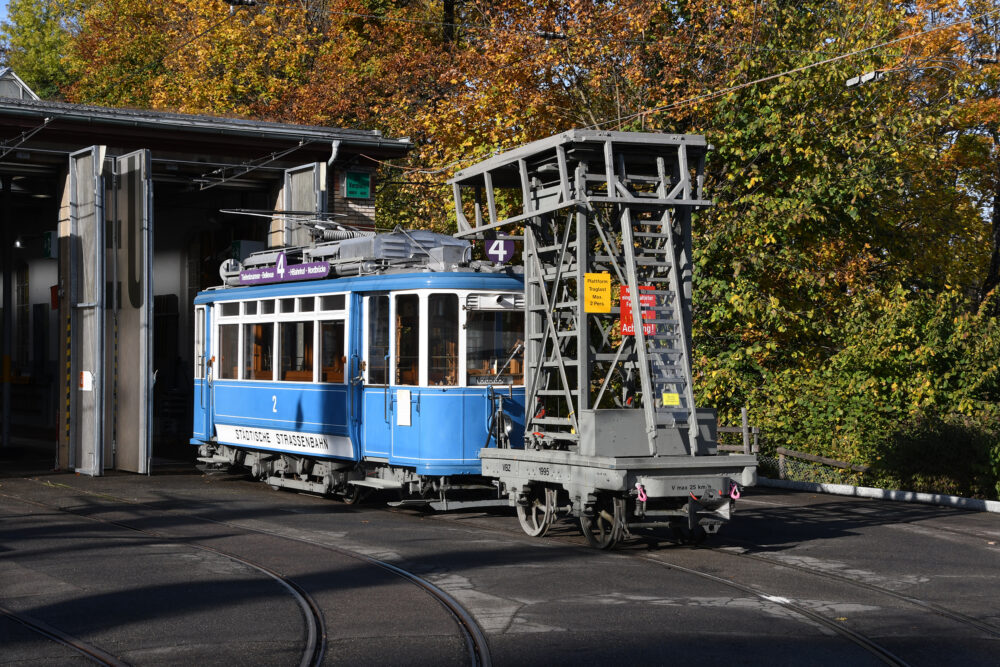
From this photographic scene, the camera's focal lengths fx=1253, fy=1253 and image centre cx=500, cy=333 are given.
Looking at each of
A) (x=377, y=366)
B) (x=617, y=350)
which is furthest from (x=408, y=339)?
(x=617, y=350)

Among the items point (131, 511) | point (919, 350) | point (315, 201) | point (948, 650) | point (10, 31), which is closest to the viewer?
point (948, 650)

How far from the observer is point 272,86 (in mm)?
37844

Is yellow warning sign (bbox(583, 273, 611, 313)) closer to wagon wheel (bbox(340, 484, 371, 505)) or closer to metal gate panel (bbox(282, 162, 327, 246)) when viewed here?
wagon wheel (bbox(340, 484, 371, 505))

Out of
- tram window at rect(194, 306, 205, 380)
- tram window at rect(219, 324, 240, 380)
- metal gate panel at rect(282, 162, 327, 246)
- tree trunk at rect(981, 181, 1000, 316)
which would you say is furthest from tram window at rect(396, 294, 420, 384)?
tree trunk at rect(981, 181, 1000, 316)

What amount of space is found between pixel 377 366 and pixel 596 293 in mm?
4151

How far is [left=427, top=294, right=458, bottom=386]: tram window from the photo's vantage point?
15.0 metres

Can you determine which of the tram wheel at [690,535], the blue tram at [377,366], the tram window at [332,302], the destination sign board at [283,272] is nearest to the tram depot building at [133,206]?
the destination sign board at [283,272]

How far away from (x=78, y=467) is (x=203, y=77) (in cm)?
2028

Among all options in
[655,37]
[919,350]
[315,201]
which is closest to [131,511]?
[315,201]

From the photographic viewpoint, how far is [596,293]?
40.9 feet

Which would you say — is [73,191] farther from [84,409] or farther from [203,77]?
[203,77]

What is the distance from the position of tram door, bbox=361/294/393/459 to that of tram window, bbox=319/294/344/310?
581mm

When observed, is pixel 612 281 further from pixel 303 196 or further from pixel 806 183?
pixel 303 196

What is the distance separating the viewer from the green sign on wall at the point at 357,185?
2439cm
